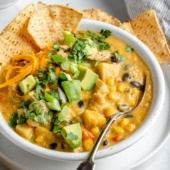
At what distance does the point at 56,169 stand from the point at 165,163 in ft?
2.47

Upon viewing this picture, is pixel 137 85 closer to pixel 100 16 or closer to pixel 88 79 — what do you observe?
pixel 88 79

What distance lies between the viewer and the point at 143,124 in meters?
3.02

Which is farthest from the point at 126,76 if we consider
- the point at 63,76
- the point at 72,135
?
the point at 72,135

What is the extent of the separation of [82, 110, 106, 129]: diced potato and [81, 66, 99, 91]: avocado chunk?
0.21m

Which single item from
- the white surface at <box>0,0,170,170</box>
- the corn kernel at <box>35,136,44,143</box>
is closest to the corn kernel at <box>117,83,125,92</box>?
the white surface at <box>0,0,170,170</box>

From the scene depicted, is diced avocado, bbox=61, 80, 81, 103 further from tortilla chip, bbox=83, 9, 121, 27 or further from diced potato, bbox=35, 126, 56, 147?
tortilla chip, bbox=83, 9, 121, 27

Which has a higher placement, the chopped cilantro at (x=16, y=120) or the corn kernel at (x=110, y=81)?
the corn kernel at (x=110, y=81)

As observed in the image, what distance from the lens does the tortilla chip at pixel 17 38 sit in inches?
132

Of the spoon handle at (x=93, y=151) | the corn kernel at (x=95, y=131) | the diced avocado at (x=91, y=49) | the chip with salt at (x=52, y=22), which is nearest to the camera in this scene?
the spoon handle at (x=93, y=151)

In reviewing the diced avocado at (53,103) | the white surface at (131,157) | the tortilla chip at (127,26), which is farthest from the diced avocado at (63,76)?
the tortilla chip at (127,26)

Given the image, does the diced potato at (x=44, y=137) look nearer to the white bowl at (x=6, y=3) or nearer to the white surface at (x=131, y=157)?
the white surface at (x=131, y=157)

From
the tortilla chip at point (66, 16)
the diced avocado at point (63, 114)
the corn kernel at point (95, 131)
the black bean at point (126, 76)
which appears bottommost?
the corn kernel at point (95, 131)

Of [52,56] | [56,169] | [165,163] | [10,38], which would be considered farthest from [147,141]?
[10,38]

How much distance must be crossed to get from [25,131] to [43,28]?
907 millimetres
